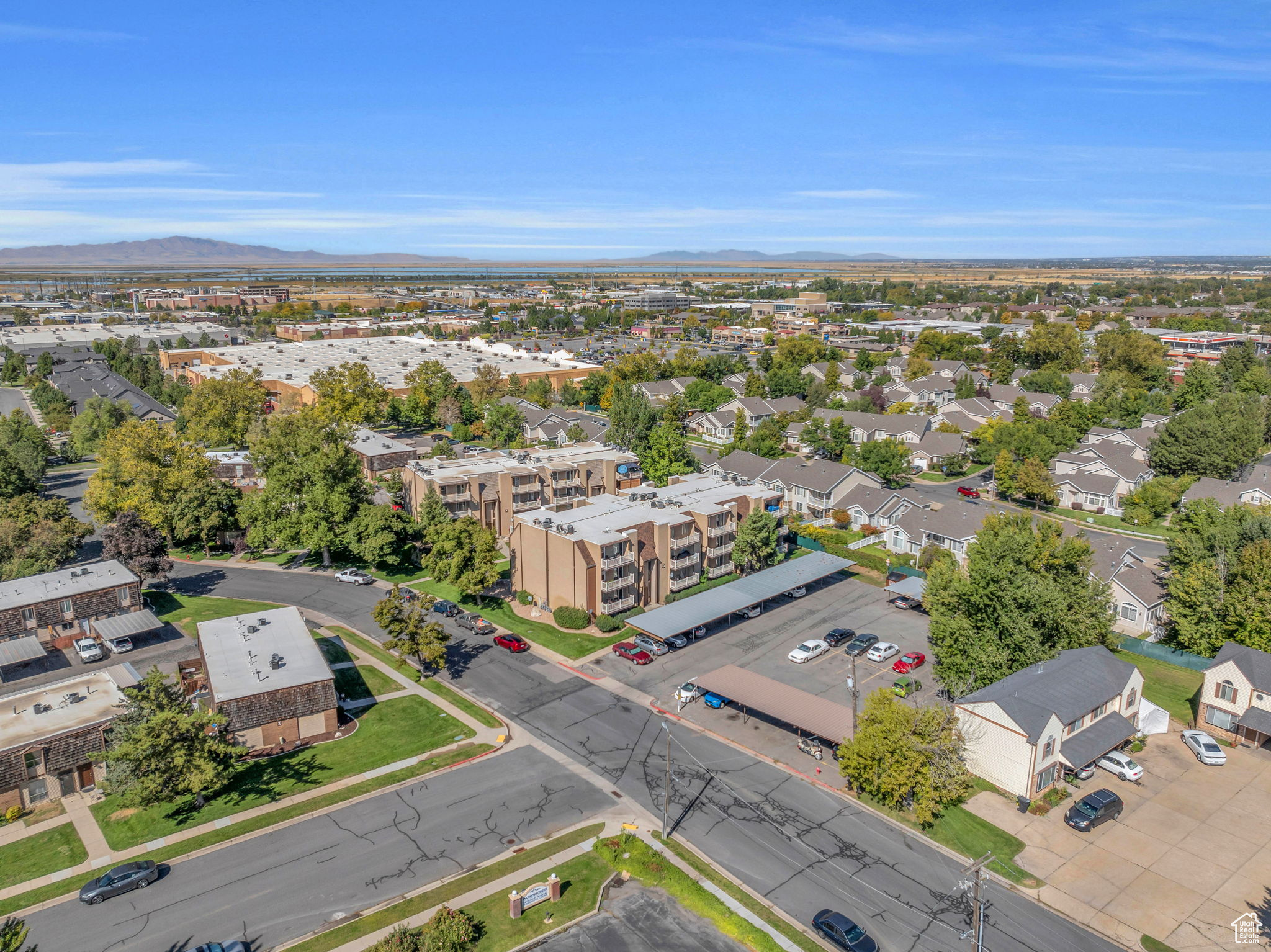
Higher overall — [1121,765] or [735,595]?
[735,595]

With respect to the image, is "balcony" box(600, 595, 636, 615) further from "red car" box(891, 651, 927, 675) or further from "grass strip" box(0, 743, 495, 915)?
"red car" box(891, 651, 927, 675)

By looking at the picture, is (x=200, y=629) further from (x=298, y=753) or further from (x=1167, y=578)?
(x=1167, y=578)

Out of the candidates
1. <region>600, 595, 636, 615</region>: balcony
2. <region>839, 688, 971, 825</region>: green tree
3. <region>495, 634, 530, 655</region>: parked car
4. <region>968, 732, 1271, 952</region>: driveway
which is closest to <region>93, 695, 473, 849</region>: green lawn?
<region>495, 634, 530, 655</region>: parked car

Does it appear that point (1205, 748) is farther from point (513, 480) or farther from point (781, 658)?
point (513, 480)

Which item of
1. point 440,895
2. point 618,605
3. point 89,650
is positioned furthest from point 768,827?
point 89,650

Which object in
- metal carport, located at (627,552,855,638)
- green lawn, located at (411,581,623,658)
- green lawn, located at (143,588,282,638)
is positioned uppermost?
metal carport, located at (627,552,855,638)

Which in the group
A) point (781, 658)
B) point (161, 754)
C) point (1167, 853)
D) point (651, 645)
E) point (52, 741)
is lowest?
point (1167, 853)
